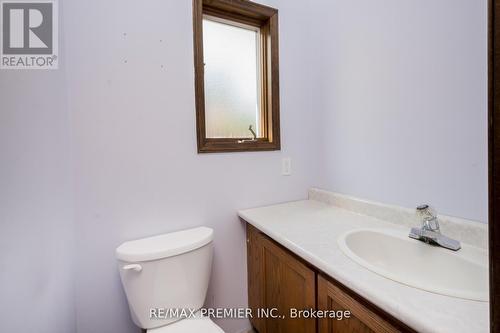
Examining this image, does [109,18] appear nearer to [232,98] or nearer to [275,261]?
[232,98]

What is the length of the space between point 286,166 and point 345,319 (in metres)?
1.01

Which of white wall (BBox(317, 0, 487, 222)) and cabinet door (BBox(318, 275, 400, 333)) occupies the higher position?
white wall (BBox(317, 0, 487, 222))

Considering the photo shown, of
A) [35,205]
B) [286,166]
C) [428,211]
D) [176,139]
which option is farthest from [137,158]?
[428,211]

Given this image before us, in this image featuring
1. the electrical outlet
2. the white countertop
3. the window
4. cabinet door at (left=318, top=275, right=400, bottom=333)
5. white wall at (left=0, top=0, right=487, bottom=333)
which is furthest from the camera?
the electrical outlet

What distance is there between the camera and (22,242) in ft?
2.50

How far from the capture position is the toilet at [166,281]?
1029 millimetres

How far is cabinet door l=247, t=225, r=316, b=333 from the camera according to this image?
94 centimetres

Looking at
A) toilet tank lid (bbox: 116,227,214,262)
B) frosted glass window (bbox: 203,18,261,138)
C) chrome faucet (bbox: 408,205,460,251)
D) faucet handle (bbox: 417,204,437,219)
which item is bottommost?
toilet tank lid (bbox: 116,227,214,262)

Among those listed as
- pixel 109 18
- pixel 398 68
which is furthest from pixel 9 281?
pixel 398 68

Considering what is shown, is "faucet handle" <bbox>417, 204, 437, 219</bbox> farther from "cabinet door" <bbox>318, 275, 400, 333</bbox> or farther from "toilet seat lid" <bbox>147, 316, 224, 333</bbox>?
"toilet seat lid" <bbox>147, 316, 224, 333</bbox>

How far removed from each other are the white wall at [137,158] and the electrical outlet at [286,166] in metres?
0.20

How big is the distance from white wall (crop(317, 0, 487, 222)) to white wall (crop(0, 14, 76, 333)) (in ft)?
4.97

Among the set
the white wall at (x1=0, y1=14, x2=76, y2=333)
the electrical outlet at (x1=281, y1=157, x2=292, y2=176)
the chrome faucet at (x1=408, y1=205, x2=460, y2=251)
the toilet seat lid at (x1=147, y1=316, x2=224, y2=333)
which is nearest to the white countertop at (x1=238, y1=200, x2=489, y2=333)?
the chrome faucet at (x1=408, y1=205, x2=460, y2=251)

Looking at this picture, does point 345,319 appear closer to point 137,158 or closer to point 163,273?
point 163,273
